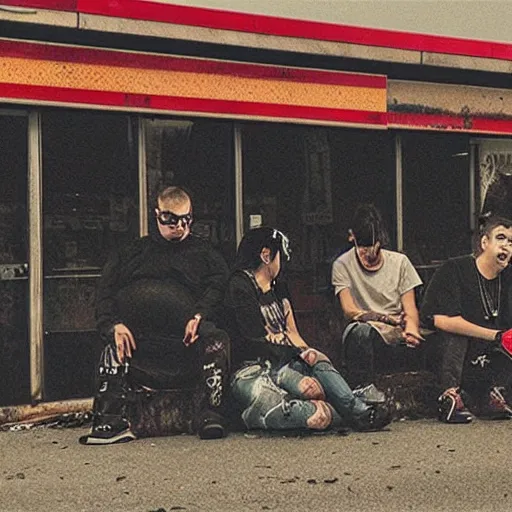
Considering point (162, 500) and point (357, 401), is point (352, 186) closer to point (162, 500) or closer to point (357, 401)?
point (357, 401)

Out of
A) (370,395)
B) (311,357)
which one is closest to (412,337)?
(370,395)

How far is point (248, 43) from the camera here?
8.36m

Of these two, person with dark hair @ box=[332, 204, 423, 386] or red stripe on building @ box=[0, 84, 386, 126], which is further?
person with dark hair @ box=[332, 204, 423, 386]

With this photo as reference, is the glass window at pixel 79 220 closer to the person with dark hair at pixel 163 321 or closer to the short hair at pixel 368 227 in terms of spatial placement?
the person with dark hair at pixel 163 321

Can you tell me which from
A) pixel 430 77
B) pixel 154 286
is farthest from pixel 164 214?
pixel 430 77

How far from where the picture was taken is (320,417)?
740 centimetres

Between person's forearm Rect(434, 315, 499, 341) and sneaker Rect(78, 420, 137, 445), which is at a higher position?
person's forearm Rect(434, 315, 499, 341)

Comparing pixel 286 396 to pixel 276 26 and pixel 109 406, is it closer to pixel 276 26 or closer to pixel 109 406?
pixel 109 406

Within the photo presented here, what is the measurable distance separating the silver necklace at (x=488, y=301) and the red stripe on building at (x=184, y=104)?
5.44ft

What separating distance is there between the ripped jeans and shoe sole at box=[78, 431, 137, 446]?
0.73 meters

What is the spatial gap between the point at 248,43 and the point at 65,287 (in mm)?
2154

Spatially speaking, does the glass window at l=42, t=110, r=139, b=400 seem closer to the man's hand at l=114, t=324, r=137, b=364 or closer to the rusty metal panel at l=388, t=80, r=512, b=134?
the man's hand at l=114, t=324, r=137, b=364

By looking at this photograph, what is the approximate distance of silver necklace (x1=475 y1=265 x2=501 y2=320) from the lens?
8242mm

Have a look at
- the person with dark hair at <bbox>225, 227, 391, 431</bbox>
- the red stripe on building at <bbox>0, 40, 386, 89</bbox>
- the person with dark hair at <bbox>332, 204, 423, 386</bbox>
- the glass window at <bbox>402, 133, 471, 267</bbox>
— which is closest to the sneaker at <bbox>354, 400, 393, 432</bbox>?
the person with dark hair at <bbox>225, 227, 391, 431</bbox>
